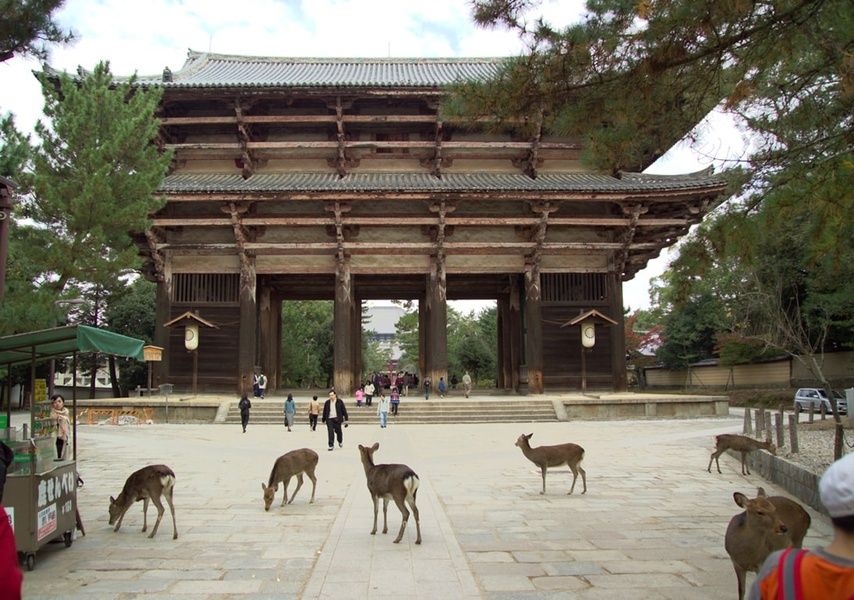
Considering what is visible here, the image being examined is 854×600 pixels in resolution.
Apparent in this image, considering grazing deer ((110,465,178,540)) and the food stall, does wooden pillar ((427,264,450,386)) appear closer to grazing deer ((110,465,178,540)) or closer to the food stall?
the food stall

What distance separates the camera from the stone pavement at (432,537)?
15.5ft

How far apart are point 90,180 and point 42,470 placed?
761cm

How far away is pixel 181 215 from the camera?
2217 centimetres

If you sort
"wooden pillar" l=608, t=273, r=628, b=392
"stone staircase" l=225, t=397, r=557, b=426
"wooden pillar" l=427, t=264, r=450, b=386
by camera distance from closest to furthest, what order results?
1. "stone staircase" l=225, t=397, r=557, b=426
2. "wooden pillar" l=427, t=264, r=450, b=386
3. "wooden pillar" l=608, t=273, r=628, b=392

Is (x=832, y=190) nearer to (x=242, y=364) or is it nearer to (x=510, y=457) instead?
(x=510, y=457)

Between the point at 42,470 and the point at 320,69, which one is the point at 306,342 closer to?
the point at 320,69

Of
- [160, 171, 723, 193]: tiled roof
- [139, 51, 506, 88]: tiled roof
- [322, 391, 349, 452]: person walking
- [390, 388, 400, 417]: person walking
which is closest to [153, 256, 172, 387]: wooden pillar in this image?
[160, 171, 723, 193]: tiled roof

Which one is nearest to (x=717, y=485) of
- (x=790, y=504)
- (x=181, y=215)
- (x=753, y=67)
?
(x=790, y=504)

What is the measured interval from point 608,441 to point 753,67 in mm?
10722

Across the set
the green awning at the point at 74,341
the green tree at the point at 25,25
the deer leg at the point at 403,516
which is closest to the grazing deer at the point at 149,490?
the green awning at the point at 74,341

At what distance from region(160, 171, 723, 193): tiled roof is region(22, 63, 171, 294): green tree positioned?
24.0 feet

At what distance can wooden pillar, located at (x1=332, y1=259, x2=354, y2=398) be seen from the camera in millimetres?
21875

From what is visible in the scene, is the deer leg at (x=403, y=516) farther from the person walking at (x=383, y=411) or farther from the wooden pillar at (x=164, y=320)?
the wooden pillar at (x=164, y=320)

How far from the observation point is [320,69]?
28.1 meters
